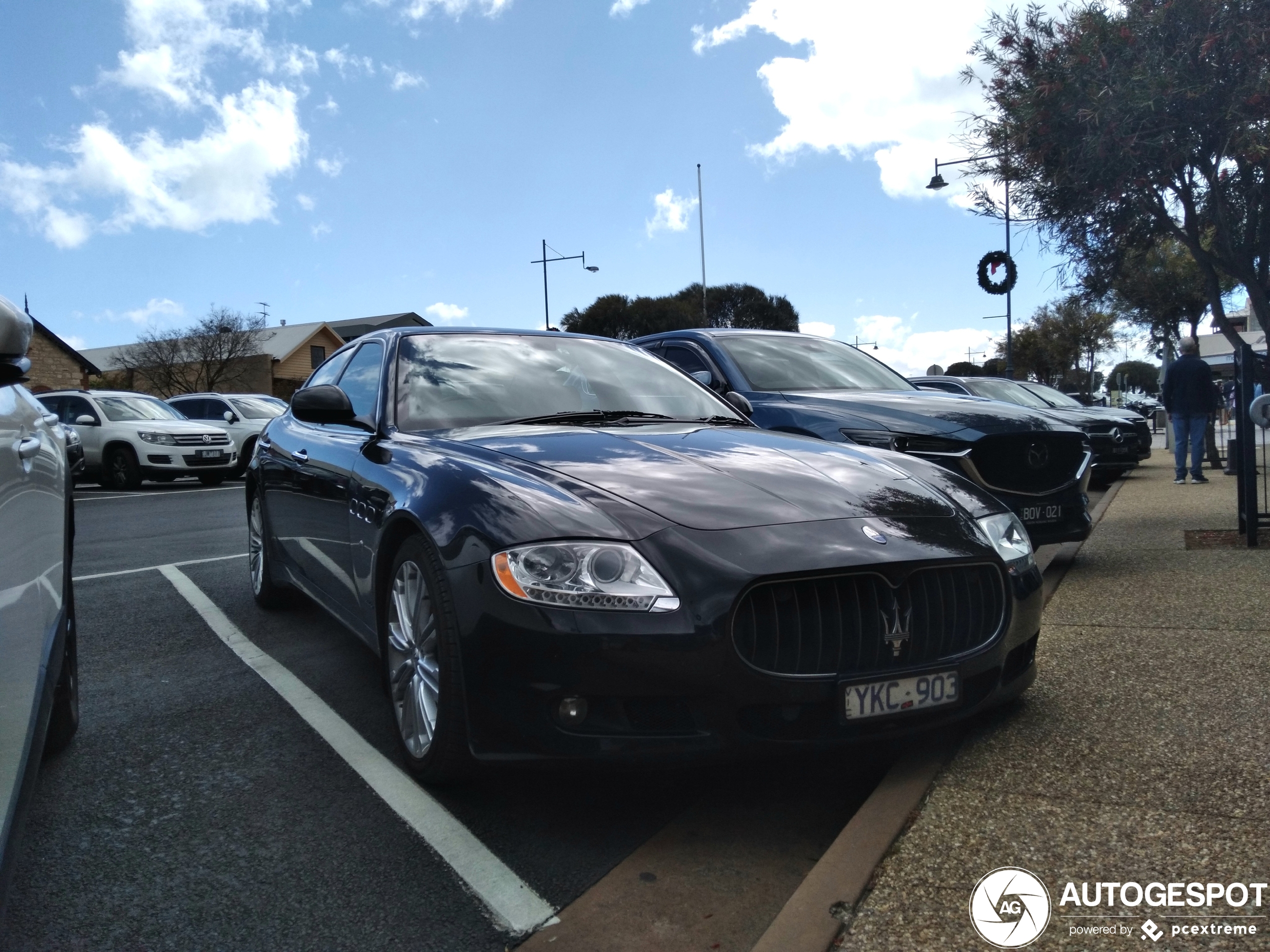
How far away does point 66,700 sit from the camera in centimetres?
349

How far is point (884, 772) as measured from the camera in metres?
3.34

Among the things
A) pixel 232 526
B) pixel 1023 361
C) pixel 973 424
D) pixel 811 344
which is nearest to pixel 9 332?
pixel 973 424

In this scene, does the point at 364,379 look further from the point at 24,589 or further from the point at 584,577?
the point at 24,589

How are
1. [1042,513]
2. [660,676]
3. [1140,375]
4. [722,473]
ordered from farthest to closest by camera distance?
[1140,375]
[1042,513]
[722,473]
[660,676]

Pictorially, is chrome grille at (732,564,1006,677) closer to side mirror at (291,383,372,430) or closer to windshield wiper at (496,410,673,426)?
windshield wiper at (496,410,673,426)

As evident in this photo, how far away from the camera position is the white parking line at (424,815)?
254 cm

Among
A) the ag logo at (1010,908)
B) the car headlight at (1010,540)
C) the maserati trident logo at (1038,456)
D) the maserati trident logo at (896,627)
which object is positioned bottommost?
the ag logo at (1010,908)

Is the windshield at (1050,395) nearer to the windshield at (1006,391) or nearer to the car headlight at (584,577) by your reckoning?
the windshield at (1006,391)

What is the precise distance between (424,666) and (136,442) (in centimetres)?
1605

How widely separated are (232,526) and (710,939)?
963 centimetres

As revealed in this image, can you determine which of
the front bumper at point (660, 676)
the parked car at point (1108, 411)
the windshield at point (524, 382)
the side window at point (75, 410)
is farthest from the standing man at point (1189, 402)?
the side window at point (75, 410)

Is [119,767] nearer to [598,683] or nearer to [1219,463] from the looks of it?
[598,683]

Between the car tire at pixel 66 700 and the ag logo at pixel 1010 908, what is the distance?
256cm

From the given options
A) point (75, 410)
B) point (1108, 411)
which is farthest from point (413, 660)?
point (75, 410)
